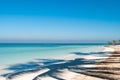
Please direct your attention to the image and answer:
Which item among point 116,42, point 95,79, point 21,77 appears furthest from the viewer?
point 116,42

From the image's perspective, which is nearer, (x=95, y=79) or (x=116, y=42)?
(x=95, y=79)

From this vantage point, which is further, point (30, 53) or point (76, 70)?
point (30, 53)

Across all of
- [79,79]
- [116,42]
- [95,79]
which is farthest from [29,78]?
[116,42]

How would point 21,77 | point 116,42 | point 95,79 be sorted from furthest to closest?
point 116,42 → point 21,77 → point 95,79

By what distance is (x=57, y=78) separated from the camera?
12.3 metres

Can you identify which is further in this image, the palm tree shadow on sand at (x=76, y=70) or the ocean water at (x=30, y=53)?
the ocean water at (x=30, y=53)

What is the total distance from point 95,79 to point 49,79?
7.49ft

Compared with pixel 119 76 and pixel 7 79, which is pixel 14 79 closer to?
pixel 7 79

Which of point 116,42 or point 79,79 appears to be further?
point 116,42

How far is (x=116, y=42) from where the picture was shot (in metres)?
105

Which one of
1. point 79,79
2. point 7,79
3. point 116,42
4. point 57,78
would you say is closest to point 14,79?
point 7,79

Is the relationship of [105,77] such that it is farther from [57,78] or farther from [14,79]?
[14,79]

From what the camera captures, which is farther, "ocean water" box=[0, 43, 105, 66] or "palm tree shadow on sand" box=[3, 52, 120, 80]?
"ocean water" box=[0, 43, 105, 66]

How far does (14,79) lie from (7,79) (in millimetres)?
360
